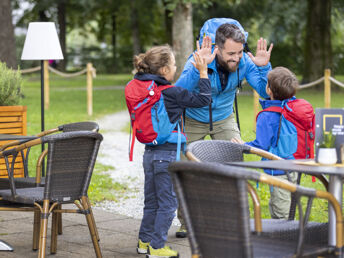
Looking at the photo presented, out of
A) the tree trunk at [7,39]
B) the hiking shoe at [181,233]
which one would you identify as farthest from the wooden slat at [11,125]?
the tree trunk at [7,39]

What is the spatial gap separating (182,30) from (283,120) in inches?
567

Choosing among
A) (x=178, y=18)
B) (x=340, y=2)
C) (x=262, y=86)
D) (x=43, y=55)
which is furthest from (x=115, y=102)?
(x=262, y=86)

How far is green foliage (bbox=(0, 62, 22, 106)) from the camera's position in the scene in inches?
297

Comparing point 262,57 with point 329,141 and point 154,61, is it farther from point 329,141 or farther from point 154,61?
point 329,141

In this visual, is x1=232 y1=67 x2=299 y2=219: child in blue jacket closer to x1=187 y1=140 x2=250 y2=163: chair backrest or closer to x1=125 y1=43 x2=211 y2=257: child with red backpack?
x1=125 y1=43 x2=211 y2=257: child with red backpack

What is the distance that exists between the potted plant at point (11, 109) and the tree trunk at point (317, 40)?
2168cm

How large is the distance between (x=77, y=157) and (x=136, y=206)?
2.67 m

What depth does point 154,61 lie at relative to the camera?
4875 mm

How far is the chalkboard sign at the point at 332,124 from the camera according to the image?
3.79m

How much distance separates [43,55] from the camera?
755 cm

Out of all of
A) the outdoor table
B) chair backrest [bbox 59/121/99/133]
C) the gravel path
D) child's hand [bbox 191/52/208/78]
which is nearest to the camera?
the outdoor table

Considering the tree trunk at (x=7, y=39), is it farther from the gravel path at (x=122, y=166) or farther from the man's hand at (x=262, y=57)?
the man's hand at (x=262, y=57)

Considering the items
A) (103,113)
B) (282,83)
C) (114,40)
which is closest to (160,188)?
(282,83)

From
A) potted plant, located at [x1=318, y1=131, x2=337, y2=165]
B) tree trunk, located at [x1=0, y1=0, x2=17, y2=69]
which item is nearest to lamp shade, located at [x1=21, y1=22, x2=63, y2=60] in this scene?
potted plant, located at [x1=318, y1=131, x2=337, y2=165]
